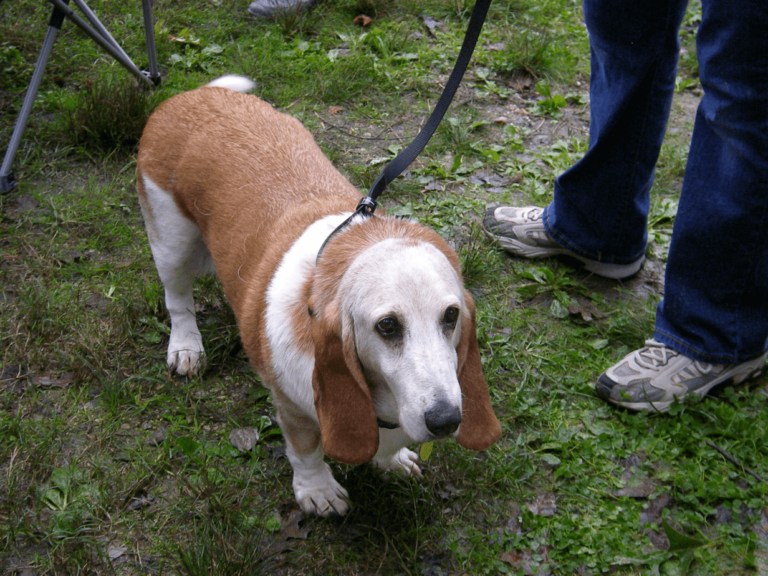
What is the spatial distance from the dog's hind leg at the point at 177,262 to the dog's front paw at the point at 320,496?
841 mm

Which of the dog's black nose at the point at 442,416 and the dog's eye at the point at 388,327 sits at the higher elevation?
the dog's eye at the point at 388,327

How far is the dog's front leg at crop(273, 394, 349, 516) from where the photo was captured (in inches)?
86.9

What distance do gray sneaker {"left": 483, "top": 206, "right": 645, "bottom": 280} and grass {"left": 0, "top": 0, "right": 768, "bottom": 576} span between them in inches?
2.8

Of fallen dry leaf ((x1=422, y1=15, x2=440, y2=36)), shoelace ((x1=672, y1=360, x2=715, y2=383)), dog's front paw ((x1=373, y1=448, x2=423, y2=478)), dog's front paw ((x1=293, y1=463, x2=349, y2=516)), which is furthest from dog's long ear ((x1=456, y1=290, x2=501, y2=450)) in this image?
fallen dry leaf ((x1=422, y1=15, x2=440, y2=36))

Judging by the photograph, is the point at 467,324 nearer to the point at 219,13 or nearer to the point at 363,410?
the point at 363,410

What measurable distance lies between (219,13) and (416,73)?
1.75 m

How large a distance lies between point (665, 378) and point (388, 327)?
148cm

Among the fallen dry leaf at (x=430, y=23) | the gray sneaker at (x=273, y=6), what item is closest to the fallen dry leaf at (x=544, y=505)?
the fallen dry leaf at (x=430, y=23)

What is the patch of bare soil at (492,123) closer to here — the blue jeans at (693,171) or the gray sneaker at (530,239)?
the gray sneaker at (530,239)

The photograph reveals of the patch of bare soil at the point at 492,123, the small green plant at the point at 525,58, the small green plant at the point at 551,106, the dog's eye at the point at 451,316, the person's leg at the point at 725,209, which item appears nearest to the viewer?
the dog's eye at the point at 451,316

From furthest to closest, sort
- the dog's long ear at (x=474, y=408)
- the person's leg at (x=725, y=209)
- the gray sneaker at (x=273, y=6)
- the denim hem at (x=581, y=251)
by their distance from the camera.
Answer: the gray sneaker at (x=273, y=6) < the denim hem at (x=581, y=251) < the person's leg at (x=725, y=209) < the dog's long ear at (x=474, y=408)

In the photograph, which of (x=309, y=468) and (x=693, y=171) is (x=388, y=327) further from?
(x=693, y=171)

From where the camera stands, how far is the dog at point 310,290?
1688 millimetres

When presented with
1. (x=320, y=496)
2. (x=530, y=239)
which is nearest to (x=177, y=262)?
(x=320, y=496)
